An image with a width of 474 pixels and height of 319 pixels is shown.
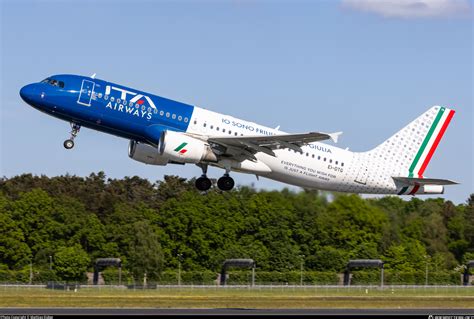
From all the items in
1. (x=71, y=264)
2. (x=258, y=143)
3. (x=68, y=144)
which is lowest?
(x=71, y=264)

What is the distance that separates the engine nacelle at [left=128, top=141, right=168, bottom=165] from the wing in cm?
388

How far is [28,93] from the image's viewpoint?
210 feet

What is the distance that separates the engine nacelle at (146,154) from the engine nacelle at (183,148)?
2.80 m

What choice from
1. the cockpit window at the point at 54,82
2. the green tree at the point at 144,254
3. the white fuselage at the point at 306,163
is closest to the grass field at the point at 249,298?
the white fuselage at the point at 306,163

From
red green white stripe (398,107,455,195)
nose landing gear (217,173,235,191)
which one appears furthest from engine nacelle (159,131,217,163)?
red green white stripe (398,107,455,195)

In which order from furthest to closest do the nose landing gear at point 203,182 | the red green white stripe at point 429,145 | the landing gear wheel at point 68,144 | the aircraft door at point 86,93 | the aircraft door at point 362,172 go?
the red green white stripe at point 429,145
the aircraft door at point 362,172
the nose landing gear at point 203,182
the landing gear wheel at point 68,144
the aircraft door at point 86,93

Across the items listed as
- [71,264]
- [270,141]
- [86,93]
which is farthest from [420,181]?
[71,264]

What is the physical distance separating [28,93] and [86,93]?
328 cm

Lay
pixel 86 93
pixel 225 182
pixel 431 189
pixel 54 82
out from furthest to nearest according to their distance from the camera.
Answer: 1. pixel 431 189
2. pixel 225 182
3. pixel 54 82
4. pixel 86 93

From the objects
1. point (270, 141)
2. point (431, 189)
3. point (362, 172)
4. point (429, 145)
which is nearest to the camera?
point (270, 141)

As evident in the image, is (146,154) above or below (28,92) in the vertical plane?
below

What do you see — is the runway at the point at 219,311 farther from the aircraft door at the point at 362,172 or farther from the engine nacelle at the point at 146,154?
the engine nacelle at the point at 146,154

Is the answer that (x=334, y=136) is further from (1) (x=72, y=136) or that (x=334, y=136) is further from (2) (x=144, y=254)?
(2) (x=144, y=254)

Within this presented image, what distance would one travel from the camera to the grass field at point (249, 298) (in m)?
64.8
